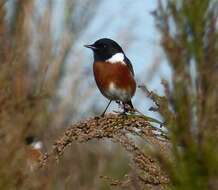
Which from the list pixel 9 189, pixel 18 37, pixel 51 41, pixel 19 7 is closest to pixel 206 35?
pixel 9 189

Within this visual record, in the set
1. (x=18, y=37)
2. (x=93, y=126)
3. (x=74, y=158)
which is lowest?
(x=93, y=126)

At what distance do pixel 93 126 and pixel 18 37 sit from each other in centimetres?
146

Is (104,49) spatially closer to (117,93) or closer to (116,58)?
(116,58)

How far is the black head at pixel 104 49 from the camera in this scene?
562 cm

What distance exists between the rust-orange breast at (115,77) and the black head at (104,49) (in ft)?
0.39

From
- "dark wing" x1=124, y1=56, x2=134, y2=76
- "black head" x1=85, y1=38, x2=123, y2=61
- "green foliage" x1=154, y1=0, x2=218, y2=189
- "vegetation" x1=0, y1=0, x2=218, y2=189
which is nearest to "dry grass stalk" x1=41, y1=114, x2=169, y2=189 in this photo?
"vegetation" x1=0, y1=0, x2=218, y2=189

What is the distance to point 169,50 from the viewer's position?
4.84ft

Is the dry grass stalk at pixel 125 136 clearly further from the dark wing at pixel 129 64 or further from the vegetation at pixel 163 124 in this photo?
the dark wing at pixel 129 64

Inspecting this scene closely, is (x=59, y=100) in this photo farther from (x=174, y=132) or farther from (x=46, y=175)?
(x=174, y=132)

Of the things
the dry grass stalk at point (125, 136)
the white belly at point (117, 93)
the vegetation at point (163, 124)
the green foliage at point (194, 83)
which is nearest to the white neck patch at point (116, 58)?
the white belly at point (117, 93)

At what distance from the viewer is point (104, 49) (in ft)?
18.6

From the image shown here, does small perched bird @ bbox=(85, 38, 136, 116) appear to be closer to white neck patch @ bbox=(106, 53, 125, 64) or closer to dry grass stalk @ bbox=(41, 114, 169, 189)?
white neck patch @ bbox=(106, 53, 125, 64)

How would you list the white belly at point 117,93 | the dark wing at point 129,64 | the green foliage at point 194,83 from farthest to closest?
the dark wing at point 129,64
the white belly at point 117,93
the green foliage at point 194,83

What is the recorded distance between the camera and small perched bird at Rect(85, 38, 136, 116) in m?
5.30
